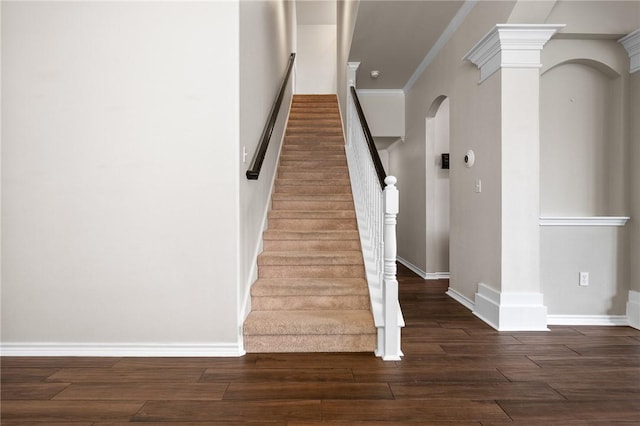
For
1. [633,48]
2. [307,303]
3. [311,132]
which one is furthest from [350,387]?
[311,132]

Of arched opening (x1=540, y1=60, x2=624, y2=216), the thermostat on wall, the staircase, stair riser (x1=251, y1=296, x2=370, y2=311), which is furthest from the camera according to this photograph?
the thermostat on wall

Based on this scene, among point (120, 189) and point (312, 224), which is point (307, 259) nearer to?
point (312, 224)

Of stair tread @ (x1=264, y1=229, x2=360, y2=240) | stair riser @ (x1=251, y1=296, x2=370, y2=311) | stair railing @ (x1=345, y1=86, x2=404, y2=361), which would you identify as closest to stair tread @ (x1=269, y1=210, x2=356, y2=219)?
→ stair railing @ (x1=345, y1=86, x2=404, y2=361)

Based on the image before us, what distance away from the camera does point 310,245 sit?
3.32 meters

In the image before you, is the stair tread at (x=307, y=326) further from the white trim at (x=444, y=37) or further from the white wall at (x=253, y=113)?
the white trim at (x=444, y=37)

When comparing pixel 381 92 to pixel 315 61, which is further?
pixel 315 61

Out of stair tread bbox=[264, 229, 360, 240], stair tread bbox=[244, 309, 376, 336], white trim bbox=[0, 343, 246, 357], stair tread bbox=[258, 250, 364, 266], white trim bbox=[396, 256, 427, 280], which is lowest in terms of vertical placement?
white trim bbox=[396, 256, 427, 280]

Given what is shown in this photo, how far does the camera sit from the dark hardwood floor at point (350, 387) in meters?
→ 1.73

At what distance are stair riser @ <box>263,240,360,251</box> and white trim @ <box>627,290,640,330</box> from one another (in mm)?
2381

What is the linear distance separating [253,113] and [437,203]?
3.22 m

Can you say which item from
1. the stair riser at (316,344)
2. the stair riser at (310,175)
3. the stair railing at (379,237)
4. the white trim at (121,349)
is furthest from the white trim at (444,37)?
the white trim at (121,349)

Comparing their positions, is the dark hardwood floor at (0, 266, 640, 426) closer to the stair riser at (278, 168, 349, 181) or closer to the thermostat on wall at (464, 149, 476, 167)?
the thermostat on wall at (464, 149, 476, 167)

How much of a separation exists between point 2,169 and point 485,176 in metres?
3.70

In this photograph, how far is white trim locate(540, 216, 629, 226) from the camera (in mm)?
3117
